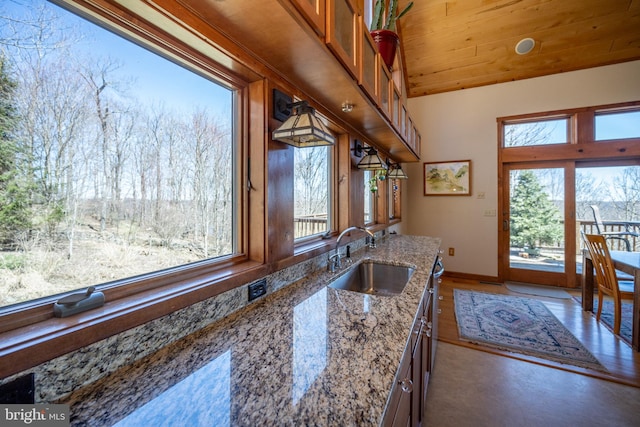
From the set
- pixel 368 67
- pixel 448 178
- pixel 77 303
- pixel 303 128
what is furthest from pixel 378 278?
pixel 448 178

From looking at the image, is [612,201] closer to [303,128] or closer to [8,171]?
[303,128]

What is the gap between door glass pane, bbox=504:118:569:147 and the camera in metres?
3.82

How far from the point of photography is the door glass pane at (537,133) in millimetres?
3822

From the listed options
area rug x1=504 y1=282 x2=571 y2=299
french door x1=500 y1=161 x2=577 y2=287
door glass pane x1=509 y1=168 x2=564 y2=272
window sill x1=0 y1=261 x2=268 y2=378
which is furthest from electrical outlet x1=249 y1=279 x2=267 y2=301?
door glass pane x1=509 y1=168 x2=564 y2=272

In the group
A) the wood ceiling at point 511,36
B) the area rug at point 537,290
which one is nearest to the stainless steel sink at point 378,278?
the area rug at point 537,290

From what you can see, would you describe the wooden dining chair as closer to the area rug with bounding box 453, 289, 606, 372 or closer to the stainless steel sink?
the area rug with bounding box 453, 289, 606, 372

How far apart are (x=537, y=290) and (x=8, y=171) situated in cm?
521

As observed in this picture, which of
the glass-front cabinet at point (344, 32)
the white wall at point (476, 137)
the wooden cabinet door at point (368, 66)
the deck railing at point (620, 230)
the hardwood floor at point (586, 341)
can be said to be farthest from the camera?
the white wall at point (476, 137)

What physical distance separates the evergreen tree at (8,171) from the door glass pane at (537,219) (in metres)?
5.24

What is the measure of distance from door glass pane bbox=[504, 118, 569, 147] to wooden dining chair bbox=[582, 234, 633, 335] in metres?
1.90

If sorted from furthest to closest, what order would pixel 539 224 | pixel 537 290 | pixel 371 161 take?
pixel 539 224 < pixel 537 290 < pixel 371 161

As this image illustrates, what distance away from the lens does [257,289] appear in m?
1.13

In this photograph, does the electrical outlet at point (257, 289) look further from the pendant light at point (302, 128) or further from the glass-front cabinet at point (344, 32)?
the glass-front cabinet at point (344, 32)

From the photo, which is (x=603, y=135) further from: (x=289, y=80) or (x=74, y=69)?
(x=74, y=69)
